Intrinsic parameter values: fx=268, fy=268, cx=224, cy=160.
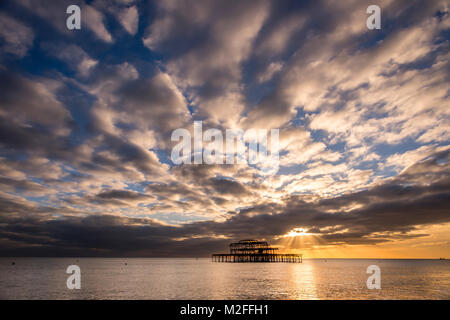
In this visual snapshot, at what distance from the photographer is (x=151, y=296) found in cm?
3662
